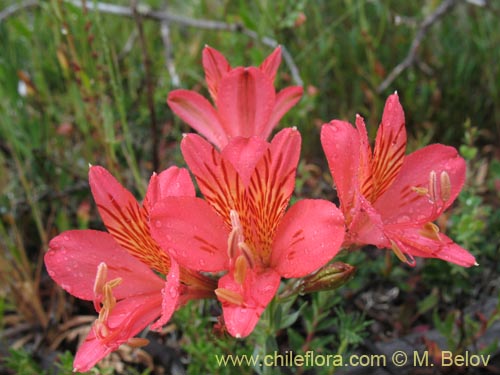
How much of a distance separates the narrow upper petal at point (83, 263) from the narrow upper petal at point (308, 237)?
254 millimetres

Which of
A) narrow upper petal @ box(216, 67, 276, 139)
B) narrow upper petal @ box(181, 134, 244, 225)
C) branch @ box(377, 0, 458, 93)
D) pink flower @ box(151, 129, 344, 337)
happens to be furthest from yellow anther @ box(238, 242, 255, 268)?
branch @ box(377, 0, 458, 93)

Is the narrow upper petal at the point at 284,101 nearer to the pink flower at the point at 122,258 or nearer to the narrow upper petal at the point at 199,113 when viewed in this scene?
the narrow upper petal at the point at 199,113

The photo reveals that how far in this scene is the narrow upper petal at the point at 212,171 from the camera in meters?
0.77

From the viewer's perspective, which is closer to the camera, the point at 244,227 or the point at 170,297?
the point at 170,297

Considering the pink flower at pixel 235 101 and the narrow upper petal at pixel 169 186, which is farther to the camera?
the pink flower at pixel 235 101

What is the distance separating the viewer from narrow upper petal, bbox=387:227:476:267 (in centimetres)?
79

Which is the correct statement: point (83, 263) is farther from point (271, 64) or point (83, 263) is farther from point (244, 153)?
Answer: point (271, 64)

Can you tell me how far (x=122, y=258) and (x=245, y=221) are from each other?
222 mm

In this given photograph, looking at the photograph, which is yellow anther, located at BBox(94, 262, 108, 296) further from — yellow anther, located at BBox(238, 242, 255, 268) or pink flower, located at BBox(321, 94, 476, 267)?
pink flower, located at BBox(321, 94, 476, 267)

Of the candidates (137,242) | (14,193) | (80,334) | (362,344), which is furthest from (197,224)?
(14,193)

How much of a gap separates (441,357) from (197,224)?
81 cm

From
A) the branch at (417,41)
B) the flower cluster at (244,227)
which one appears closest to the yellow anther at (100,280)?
the flower cluster at (244,227)

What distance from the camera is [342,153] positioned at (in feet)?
2.57

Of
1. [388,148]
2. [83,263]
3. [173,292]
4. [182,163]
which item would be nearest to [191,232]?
[173,292]
